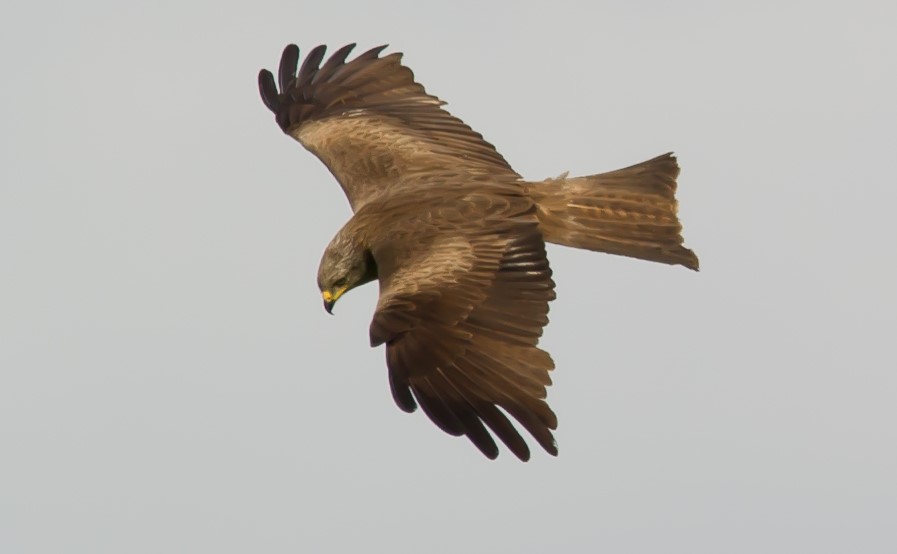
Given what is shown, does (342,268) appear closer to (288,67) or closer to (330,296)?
(330,296)

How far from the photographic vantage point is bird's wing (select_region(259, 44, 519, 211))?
49.4 feet

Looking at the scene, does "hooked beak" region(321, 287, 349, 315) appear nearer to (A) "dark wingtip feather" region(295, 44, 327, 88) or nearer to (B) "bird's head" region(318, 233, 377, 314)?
(B) "bird's head" region(318, 233, 377, 314)

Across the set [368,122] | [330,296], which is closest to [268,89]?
[368,122]

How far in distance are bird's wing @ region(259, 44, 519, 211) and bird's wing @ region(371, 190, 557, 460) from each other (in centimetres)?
128

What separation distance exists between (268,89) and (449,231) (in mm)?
3571

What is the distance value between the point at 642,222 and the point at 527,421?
8.10 feet

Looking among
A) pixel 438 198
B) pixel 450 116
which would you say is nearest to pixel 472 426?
pixel 438 198

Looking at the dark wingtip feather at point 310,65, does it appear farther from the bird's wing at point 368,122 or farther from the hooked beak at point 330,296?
the hooked beak at point 330,296

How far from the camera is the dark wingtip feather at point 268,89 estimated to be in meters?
16.6

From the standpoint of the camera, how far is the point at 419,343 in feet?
41.6

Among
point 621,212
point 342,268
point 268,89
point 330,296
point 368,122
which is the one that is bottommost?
point 330,296

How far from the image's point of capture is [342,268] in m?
13.9

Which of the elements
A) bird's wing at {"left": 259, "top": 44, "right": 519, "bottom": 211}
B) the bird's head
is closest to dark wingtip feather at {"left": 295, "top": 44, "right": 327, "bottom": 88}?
bird's wing at {"left": 259, "top": 44, "right": 519, "bottom": 211}

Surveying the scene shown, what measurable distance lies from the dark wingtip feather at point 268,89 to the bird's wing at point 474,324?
126 inches
